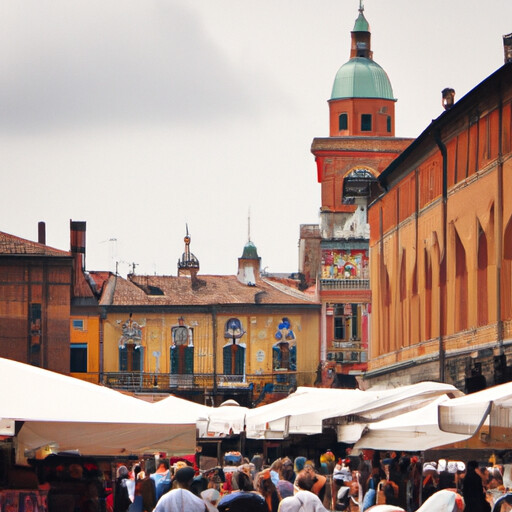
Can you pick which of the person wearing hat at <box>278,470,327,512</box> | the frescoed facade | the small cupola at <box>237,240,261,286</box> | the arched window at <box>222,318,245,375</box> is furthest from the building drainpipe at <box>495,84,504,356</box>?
the small cupola at <box>237,240,261,286</box>

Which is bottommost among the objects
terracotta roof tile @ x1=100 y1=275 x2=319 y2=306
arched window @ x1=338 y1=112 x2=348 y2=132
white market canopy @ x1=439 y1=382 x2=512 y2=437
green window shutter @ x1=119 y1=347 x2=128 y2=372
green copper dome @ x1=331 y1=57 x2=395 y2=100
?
white market canopy @ x1=439 y1=382 x2=512 y2=437

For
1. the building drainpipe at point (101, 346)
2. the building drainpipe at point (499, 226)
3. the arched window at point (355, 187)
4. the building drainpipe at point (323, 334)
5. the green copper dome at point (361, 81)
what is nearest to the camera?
the building drainpipe at point (499, 226)

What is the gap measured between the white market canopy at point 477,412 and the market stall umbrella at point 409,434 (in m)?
2.59

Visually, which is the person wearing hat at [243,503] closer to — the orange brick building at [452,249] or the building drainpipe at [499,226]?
the orange brick building at [452,249]

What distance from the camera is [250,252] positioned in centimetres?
8900

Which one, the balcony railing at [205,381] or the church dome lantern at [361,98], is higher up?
the church dome lantern at [361,98]

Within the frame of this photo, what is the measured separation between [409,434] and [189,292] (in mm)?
62773

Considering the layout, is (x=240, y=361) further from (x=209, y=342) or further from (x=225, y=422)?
(x=225, y=422)

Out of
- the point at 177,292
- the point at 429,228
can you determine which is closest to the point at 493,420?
the point at 429,228

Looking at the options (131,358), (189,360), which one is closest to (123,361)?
(131,358)

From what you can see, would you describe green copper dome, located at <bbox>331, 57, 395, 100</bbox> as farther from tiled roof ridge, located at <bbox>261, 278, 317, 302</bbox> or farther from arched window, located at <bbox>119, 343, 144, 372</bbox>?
arched window, located at <bbox>119, 343, 144, 372</bbox>

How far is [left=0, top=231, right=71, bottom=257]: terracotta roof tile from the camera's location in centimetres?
7500

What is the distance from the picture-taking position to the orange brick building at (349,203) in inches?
2982

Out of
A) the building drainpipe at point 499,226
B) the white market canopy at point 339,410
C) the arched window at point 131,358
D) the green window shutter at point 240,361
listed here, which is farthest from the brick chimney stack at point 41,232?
the building drainpipe at point 499,226
